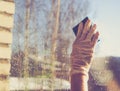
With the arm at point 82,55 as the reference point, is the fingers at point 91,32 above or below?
above

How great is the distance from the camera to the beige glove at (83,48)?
1816 mm

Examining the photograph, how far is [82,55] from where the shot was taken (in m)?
1.89

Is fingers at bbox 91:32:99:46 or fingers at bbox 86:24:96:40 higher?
fingers at bbox 86:24:96:40

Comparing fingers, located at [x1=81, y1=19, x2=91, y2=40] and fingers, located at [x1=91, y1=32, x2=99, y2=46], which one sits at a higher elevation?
fingers, located at [x1=81, y1=19, x2=91, y2=40]

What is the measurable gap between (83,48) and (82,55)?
48 mm

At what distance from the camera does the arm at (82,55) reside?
179cm

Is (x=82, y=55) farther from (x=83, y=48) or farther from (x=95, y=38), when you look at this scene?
(x=95, y=38)

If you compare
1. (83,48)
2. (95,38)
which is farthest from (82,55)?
(95,38)

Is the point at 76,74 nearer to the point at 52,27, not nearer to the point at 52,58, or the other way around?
the point at 52,58

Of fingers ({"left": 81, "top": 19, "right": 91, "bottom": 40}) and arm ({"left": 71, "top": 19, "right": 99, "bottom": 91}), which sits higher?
fingers ({"left": 81, "top": 19, "right": 91, "bottom": 40})

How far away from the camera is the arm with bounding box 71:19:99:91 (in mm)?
1786

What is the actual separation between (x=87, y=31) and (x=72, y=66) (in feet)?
0.91

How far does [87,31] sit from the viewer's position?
1815mm

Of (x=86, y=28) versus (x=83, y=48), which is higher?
(x=86, y=28)
